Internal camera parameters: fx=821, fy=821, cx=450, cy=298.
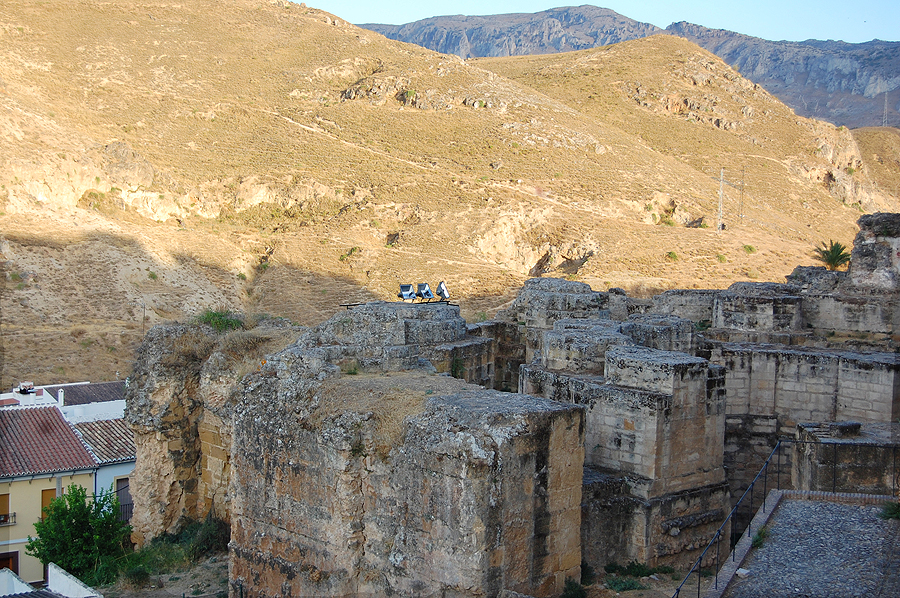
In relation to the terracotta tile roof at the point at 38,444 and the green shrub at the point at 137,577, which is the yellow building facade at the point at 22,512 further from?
the green shrub at the point at 137,577

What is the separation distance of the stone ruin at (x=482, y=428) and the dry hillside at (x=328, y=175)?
1426 centimetres

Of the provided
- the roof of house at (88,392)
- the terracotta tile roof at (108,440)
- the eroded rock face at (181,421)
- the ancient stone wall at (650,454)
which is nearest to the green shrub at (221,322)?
the eroded rock face at (181,421)

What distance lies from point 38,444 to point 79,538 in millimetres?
7193

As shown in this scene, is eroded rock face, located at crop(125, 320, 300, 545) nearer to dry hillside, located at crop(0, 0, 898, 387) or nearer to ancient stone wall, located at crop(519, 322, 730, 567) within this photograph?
ancient stone wall, located at crop(519, 322, 730, 567)

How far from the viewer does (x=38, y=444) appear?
2034 cm

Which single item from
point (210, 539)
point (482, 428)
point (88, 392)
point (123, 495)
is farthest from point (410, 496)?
point (88, 392)

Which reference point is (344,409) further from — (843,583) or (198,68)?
(198,68)

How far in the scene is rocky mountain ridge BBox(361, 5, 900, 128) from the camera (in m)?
114

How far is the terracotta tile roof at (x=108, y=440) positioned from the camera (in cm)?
2067

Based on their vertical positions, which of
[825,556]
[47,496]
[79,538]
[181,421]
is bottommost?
[47,496]

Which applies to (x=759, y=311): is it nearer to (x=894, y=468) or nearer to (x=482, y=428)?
(x=894, y=468)

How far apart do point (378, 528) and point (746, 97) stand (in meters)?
65.1

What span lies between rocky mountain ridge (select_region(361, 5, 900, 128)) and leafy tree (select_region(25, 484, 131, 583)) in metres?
97.7

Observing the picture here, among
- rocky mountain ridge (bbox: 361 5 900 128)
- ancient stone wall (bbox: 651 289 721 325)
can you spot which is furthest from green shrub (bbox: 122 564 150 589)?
rocky mountain ridge (bbox: 361 5 900 128)
